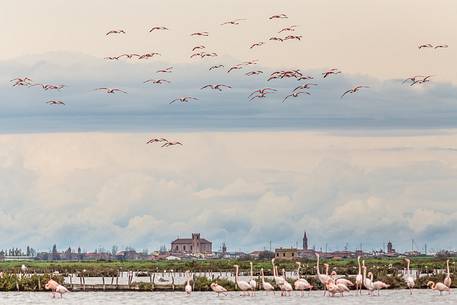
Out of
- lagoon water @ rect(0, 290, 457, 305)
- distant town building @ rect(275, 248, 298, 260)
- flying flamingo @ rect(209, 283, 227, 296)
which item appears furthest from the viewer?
distant town building @ rect(275, 248, 298, 260)

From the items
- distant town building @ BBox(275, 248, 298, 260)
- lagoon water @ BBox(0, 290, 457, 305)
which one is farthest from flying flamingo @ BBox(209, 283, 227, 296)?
distant town building @ BBox(275, 248, 298, 260)

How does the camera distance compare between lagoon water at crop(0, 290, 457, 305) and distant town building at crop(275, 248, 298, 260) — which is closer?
lagoon water at crop(0, 290, 457, 305)

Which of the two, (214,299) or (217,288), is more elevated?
(217,288)

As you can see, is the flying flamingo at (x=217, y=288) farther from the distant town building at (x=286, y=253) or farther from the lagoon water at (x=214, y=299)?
the distant town building at (x=286, y=253)

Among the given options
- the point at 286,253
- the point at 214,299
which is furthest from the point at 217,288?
the point at 286,253

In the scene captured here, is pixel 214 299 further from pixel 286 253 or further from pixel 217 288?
pixel 286 253

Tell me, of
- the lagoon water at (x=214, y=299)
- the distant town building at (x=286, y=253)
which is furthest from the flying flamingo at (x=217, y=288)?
the distant town building at (x=286, y=253)

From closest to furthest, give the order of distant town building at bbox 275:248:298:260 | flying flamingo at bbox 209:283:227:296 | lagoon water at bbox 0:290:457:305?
lagoon water at bbox 0:290:457:305 → flying flamingo at bbox 209:283:227:296 → distant town building at bbox 275:248:298:260

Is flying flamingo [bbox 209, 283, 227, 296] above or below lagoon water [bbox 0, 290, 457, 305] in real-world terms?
above

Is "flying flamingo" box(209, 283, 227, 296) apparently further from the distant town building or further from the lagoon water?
the distant town building
